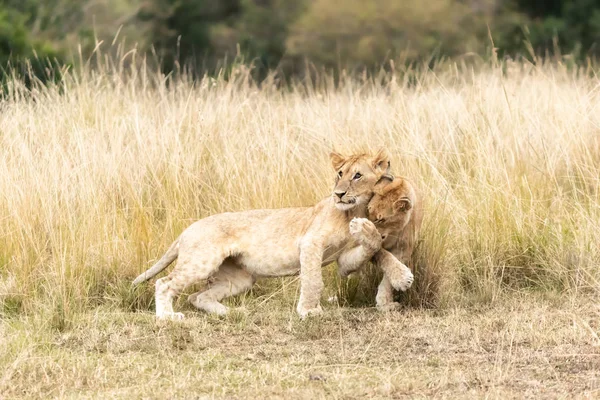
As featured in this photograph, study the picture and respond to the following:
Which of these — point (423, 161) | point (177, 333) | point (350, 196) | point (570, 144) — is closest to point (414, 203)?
point (350, 196)

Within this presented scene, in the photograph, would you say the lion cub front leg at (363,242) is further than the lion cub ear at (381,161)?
No

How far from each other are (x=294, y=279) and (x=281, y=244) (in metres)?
0.40

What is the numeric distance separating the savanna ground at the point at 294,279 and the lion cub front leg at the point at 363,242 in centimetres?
29

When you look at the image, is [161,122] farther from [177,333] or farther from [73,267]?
[177,333]

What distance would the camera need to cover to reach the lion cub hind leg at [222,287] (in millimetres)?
6043

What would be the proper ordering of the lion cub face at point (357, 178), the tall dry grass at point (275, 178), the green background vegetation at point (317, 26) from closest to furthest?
the lion cub face at point (357, 178), the tall dry grass at point (275, 178), the green background vegetation at point (317, 26)

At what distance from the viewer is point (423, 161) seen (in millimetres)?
7594

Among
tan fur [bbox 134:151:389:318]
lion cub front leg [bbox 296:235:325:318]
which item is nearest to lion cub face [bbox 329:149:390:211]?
tan fur [bbox 134:151:389:318]

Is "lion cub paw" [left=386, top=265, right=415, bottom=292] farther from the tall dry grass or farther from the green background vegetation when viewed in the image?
the green background vegetation

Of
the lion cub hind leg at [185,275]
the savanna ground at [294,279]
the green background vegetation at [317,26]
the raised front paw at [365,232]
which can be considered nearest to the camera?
the savanna ground at [294,279]

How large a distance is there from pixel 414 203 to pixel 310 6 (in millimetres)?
25295

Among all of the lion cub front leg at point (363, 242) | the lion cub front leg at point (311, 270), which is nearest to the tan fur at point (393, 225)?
the lion cub front leg at point (363, 242)

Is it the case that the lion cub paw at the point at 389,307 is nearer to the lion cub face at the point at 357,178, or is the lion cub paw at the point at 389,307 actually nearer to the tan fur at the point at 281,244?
the tan fur at the point at 281,244

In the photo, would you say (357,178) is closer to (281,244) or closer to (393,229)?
(393,229)
